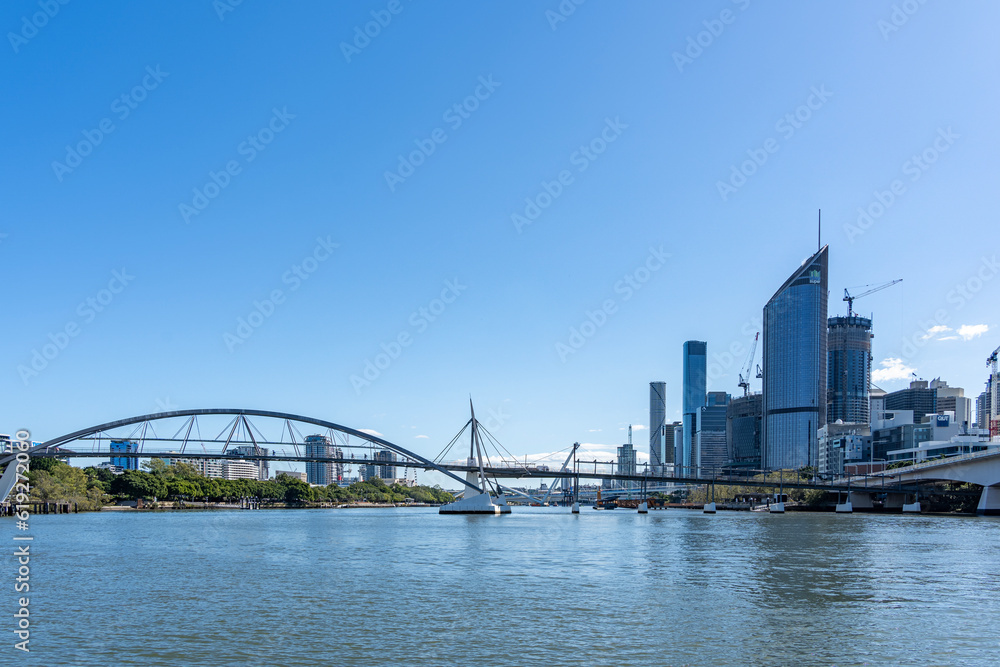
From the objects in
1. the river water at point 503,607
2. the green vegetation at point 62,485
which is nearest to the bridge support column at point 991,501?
the river water at point 503,607

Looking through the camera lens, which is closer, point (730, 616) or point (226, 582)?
point (730, 616)

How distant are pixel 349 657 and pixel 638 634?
7.90m

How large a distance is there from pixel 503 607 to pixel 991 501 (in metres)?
116

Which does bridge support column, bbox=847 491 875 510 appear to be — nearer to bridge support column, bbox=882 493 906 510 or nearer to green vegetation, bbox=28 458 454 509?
bridge support column, bbox=882 493 906 510

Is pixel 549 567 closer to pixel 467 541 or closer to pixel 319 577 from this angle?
pixel 319 577

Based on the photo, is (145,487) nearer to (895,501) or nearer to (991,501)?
(991,501)

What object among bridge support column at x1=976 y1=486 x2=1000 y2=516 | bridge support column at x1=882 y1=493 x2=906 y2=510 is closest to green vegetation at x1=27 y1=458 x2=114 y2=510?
bridge support column at x1=976 y1=486 x2=1000 y2=516

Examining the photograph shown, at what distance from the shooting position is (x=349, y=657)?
64.5ft

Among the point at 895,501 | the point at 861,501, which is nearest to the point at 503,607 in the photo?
the point at 895,501

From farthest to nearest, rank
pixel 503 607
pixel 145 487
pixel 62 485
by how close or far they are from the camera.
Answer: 1. pixel 145 487
2. pixel 62 485
3. pixel 503 607

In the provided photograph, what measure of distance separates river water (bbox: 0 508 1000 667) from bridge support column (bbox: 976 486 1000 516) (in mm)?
80754

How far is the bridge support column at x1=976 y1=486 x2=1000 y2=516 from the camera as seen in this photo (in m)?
118

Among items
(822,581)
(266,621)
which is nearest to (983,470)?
(822,581)

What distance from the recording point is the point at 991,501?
118250mm
